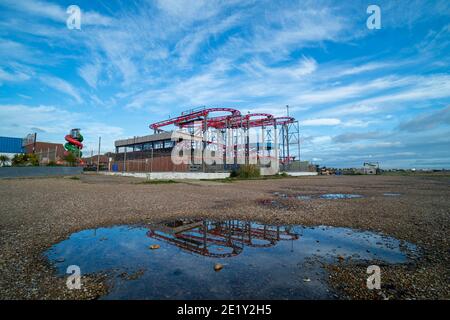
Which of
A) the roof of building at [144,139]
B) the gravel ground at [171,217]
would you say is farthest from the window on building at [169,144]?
the gravel ground at [171,217]

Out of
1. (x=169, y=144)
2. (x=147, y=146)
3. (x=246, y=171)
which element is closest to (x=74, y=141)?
(x=147, y=146)

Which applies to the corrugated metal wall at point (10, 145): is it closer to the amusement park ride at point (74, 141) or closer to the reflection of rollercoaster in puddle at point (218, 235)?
the amusement park ride at point (74, 141)

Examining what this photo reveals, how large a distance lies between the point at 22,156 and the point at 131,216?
30.7 metres

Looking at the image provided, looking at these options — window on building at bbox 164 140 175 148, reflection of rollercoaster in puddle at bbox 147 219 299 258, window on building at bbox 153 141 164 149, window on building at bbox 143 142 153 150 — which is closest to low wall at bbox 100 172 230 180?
window on building at bbox 164 140 175 148

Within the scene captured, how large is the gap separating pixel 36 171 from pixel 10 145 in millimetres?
29388

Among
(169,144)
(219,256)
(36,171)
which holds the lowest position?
(219,256)

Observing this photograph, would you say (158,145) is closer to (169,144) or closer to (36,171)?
(169,144)

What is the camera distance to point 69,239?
4.75 meters

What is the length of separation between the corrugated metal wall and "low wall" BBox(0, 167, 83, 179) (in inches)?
1069

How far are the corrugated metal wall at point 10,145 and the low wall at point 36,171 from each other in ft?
89.0

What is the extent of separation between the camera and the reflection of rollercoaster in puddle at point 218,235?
172 inches

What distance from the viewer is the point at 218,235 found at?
5184 mm
